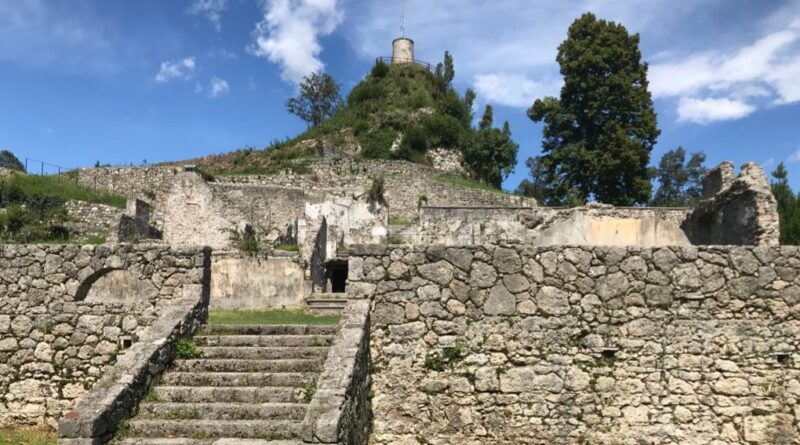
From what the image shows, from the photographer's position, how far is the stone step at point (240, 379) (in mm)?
7344

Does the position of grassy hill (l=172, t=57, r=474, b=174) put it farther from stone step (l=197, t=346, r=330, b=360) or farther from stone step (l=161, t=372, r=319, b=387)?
stone step (l=161, t=372, r=319, b=387)

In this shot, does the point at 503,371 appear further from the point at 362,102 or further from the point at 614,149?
the point at 362,102

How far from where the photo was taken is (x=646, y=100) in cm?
3659

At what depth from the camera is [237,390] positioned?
713cm

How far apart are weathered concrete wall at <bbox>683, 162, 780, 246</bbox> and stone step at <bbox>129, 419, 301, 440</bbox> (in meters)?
9.54

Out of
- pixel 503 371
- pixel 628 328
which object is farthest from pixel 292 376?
pixel 628 328

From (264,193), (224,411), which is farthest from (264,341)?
(264,193)

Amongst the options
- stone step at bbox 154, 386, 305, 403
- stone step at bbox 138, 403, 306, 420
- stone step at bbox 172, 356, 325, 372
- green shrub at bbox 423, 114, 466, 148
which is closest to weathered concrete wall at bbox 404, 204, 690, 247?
stone step at bbox 172, 356, 325, 372

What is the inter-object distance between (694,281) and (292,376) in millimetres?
4732

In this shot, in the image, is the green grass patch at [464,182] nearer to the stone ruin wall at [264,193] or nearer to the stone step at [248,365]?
the stone ruin wall at [264,193]

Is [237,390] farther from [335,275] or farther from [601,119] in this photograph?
[601,119]

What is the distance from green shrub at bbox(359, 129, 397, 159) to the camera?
1725 inches

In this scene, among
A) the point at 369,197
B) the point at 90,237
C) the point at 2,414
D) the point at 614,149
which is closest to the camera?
the point at 2,414

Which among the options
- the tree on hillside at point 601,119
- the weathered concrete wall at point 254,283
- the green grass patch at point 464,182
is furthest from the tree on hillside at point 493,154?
the weathered concrete wall at point 254,283
